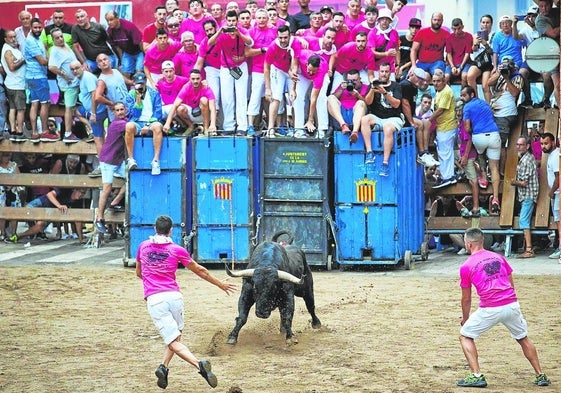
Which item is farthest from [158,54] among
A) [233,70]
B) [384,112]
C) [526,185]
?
[526,185]

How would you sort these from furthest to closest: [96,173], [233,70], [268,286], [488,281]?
1. [96,173]
2. [233,70]
3. [268,286]
4. [488,281]

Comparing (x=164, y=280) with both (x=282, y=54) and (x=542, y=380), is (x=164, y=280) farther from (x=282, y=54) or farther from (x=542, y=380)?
(x=282, y=54)

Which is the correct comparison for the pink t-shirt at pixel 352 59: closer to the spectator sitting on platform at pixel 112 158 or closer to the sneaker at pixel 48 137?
the spectator sitting on platform at pixel 112 158

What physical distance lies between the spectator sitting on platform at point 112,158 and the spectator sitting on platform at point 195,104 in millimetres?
1173

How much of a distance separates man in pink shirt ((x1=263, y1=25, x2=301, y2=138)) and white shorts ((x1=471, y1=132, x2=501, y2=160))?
359 centimetres

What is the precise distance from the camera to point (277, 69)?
2128cm

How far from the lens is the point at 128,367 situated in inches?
519

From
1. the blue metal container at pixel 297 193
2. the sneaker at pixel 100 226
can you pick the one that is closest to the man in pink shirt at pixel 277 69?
the blue metal container at pixel 297 193

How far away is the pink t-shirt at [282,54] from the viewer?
21094 mm

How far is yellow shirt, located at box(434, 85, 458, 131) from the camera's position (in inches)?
856

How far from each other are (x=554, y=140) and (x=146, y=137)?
7.33 m

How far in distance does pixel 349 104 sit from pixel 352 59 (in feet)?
2.89

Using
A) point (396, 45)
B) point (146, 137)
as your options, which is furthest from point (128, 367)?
point (396, 45)

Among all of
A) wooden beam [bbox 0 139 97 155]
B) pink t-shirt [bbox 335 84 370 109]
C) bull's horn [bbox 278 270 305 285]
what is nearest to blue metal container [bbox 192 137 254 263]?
pink t-shirt [bbox 335 84 370 109]
